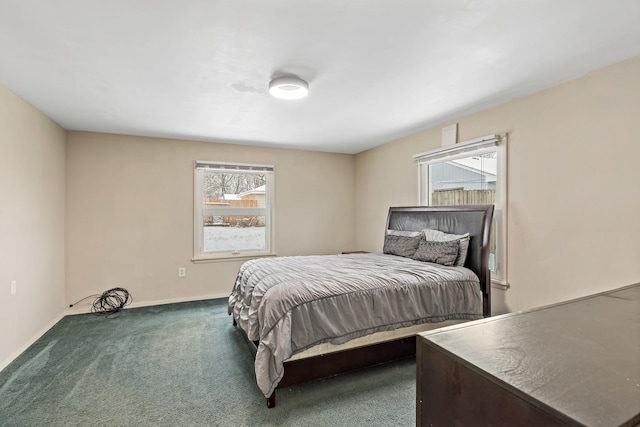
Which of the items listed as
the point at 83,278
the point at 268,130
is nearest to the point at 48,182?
the point at 83,278

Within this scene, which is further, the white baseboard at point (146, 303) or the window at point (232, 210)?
the window at point (232, 210)

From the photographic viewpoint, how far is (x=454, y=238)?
3.12 metres

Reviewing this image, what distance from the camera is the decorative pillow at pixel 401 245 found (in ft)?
11.4

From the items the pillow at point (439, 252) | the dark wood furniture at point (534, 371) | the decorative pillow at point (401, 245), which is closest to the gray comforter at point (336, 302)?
the pillow at point (439, 252)

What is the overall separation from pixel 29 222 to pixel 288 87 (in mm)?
2900

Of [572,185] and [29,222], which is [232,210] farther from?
[572,185]

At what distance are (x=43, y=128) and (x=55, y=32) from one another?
1995 millimetres

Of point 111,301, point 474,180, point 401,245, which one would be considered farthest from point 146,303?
point 474,180

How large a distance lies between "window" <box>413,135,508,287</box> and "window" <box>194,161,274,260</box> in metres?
2.45

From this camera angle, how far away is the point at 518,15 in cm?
→ 165

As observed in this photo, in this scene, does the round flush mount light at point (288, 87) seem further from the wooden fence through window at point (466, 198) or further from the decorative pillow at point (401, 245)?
the wooden fence through window at point (466, 198)

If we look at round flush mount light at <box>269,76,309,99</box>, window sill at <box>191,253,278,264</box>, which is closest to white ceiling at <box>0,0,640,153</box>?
round flush mount light at <box>269,76,309,99</box>

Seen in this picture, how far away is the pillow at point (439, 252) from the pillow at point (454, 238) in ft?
0.16

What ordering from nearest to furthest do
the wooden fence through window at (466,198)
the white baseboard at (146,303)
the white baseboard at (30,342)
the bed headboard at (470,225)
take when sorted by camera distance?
the white baseboard at (30,342)
the bed headboard at (470,225)
the wooden fence through window at (466,198)
the white baseboard at (146,303)
